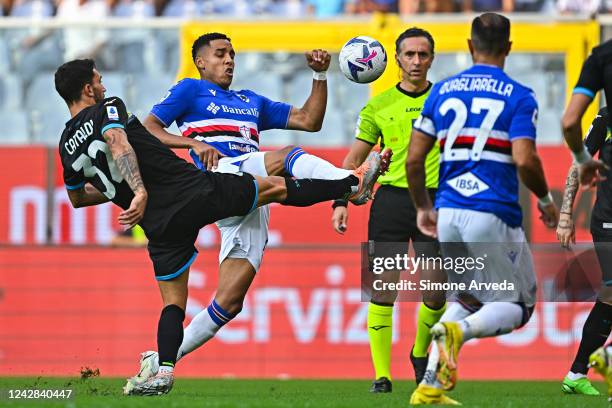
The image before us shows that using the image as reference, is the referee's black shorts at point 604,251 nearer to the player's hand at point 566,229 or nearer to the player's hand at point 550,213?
the player's hand at point 566,229

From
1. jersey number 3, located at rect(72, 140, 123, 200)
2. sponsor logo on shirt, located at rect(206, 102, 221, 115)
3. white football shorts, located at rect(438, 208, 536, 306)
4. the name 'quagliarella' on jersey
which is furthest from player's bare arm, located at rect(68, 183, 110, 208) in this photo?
the name 'quagliarella' on jersey

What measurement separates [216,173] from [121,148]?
2.53ft

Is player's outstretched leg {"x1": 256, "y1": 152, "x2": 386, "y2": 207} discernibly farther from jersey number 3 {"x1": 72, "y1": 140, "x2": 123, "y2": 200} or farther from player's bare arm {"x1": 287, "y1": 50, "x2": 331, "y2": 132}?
jersey number 3 {"x1": 72, "y1": 140, "x2": 123, "y2": 200}

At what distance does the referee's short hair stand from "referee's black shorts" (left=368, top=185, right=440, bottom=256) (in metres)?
2.71

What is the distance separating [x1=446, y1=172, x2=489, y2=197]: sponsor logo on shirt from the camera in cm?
705

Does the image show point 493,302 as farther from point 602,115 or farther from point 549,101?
point 549,101

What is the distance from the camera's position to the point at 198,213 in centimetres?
846

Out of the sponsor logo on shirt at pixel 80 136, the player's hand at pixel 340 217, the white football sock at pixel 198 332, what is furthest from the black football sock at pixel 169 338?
the player's hand at pixel 340 217

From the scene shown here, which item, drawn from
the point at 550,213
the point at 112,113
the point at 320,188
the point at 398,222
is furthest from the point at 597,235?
the point at 112,113

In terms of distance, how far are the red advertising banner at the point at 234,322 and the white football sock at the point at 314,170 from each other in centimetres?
472

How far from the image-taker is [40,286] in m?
14.0

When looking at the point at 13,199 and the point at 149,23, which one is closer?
the point at 13,199

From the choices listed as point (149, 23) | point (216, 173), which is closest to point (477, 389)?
point (216, 173)

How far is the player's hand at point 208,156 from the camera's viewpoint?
867 cm
